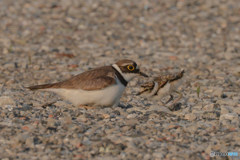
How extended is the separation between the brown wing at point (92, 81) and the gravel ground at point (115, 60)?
0.39m

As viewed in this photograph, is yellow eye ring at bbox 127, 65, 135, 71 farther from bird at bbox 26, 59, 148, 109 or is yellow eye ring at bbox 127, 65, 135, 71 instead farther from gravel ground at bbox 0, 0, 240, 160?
gravel ground at bbox 0, 0, 240, 160

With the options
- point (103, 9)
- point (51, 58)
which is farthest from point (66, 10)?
point (51, 58)

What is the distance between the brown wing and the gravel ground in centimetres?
39

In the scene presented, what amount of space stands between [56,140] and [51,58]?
569 cm

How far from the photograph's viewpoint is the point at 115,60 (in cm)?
1017

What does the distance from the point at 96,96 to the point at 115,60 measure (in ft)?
14.1

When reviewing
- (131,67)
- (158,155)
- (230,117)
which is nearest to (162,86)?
(131,67)

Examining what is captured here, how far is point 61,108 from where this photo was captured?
20.2 ft

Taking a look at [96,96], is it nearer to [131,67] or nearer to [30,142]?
[131,67]

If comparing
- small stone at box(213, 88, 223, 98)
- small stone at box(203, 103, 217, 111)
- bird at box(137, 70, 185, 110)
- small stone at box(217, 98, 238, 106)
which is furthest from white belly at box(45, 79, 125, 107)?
small stone at box(213, 88, 223, 98)

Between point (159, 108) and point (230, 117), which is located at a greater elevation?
point (159, 108)

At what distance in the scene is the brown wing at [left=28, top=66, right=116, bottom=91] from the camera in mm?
5906

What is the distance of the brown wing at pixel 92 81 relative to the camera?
5906 millimetres

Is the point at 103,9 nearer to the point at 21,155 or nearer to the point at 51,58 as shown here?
the point at 51,58
